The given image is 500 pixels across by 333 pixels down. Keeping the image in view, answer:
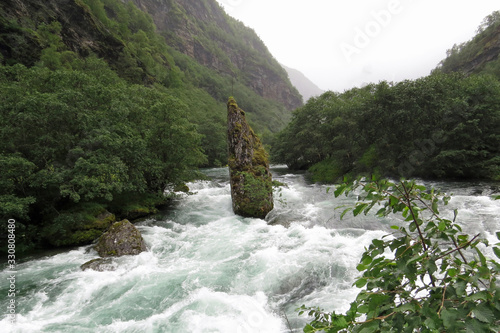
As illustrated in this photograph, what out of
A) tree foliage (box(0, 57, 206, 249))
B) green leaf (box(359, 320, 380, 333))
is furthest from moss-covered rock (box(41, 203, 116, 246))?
green leaf (box(359, 320, 380, 333))

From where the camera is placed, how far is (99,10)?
53.4 meters

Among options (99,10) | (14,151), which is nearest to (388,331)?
(14,151)

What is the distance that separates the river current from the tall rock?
1451mm

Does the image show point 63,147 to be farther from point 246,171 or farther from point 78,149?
point 246,171

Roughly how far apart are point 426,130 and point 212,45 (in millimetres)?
157410

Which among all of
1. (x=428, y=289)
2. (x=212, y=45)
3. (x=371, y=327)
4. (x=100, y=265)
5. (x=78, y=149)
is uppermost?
(x=212, y=45)

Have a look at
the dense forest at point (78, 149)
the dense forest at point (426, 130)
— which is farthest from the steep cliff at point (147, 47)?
the dense forest at point (426, 130)

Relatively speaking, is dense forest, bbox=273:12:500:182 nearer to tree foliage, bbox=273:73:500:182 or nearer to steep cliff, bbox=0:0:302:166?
tree foliage, bbox=273:73:500:182

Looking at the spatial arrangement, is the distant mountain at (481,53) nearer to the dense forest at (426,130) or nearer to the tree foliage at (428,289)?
the dense forest at (426,130)

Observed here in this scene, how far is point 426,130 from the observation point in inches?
721

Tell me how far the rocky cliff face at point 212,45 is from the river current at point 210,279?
13766 centimetres

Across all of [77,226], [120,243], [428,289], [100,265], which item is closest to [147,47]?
[77,226]

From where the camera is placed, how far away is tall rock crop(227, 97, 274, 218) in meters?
12.8

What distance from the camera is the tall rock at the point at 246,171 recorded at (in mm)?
12820
